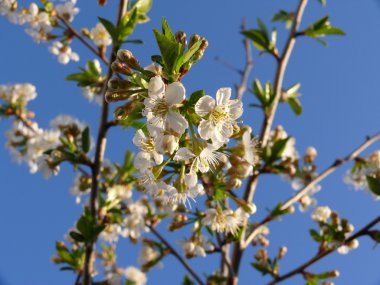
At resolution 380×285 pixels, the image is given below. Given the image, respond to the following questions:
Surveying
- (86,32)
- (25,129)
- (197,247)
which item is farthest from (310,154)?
(25,129)

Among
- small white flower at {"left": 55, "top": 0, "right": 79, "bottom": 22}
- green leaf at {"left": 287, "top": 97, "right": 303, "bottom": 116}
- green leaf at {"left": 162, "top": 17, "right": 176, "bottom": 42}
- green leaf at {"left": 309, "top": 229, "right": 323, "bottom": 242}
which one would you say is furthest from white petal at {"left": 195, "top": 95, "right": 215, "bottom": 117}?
small white flower at {"left": 55, "top": 0, "right": 79, "bottom": 22}

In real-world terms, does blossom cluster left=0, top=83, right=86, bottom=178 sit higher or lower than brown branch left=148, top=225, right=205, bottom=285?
higher

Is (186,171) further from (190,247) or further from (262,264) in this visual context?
(262,264)

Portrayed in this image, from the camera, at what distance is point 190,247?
8.69 ft

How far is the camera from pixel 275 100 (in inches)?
111

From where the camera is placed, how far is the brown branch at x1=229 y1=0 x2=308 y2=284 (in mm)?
2574

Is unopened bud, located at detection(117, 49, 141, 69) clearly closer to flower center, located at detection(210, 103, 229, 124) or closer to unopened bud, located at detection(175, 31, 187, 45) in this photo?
unopened bud, located at detection(175, 31, 187, 45)

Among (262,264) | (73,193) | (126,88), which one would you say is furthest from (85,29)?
(262,264)

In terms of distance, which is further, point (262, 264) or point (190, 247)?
point (262, 264)

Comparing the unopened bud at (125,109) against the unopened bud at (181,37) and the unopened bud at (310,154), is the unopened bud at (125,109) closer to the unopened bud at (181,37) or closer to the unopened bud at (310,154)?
the unopened bud at (181,37)

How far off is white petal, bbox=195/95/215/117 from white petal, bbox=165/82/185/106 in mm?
76

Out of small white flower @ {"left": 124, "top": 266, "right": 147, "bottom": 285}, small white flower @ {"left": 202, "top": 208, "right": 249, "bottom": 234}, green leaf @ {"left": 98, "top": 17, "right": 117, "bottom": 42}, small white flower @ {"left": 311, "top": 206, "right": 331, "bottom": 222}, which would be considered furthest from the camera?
small white flower @ {"left": 124, "top": 266, "right": 147, "bottom": 285}

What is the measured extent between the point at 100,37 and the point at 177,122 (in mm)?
2223

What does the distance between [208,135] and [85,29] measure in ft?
7.67
